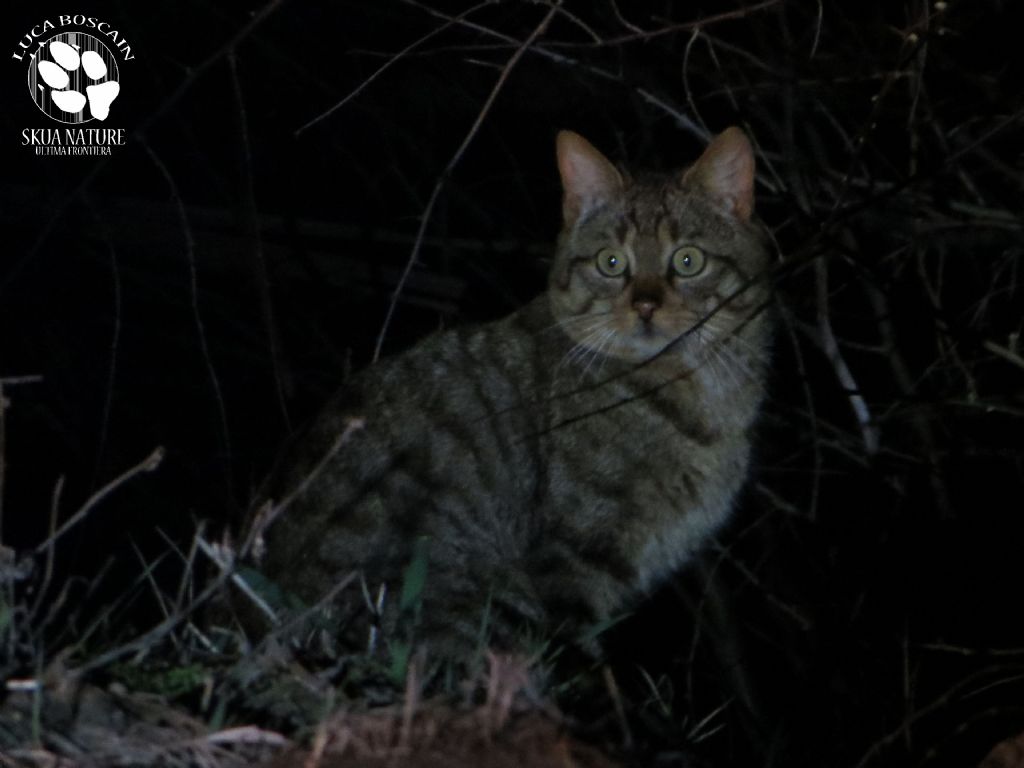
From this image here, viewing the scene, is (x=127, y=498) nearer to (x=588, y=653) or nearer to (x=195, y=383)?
(x=195, y=383)

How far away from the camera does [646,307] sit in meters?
3.98


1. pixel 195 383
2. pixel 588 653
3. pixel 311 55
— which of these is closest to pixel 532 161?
pixel 311 55

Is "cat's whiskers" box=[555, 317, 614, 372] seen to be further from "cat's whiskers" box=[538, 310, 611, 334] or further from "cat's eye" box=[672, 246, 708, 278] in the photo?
"cat's eye" box=[672, 246, 708, 278]

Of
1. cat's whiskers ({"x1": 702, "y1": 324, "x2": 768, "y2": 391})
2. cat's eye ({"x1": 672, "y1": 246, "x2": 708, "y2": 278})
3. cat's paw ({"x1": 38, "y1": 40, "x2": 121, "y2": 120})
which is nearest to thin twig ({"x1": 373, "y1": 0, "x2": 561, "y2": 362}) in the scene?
cat's eye ({"x1": 672, "y1": 246, "x2": 708, "y2": 278})

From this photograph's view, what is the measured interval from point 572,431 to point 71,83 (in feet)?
7.73

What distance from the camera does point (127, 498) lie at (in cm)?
569

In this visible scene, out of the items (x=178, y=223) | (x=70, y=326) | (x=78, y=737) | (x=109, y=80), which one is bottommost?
(x=78, y=737)

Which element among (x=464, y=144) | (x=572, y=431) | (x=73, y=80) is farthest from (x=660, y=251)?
(x=73, y=80)

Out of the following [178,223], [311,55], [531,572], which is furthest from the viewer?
[311,55]

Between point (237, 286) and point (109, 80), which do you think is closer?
point (109, 80)

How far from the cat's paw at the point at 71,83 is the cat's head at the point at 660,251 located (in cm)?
186

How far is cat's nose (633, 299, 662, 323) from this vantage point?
3982 millimetres

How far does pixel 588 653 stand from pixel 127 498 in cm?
293

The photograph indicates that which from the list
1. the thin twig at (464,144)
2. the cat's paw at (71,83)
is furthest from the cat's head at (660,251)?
the cat's paw at (71,83)
